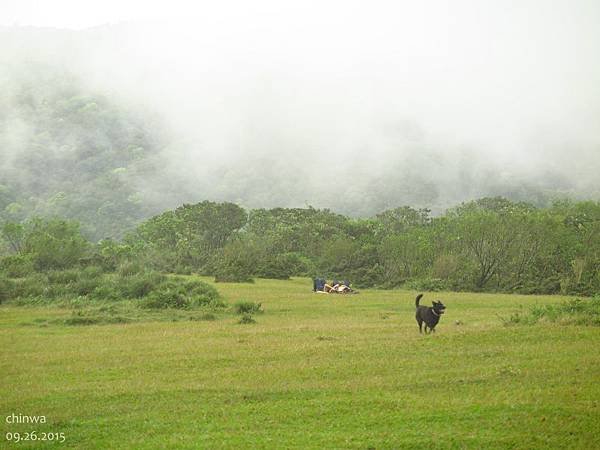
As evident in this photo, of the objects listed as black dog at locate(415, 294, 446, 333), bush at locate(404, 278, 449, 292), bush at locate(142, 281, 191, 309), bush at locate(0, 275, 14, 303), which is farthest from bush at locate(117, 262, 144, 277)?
black dog at locate(415, 294, 446, 333)

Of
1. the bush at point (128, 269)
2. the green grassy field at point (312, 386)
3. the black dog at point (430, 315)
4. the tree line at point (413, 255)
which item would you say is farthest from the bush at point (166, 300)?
the black dog at point (430, 315)

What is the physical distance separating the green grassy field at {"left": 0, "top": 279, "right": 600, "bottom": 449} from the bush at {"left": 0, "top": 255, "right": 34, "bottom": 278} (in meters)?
22.5

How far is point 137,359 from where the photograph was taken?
19484mm

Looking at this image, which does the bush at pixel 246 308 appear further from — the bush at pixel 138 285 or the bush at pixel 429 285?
the bush at pixel 429 285

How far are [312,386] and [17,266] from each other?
38.4m

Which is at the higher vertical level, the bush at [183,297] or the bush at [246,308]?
the bush at [183,297]

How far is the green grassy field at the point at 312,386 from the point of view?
1123cm

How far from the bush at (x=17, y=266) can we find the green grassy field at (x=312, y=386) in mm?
22493

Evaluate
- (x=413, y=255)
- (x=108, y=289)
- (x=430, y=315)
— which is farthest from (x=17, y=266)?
(x=413, y=255)

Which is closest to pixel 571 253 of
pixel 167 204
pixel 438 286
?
pixel 438 286

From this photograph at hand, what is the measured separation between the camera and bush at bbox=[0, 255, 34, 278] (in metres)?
45.9

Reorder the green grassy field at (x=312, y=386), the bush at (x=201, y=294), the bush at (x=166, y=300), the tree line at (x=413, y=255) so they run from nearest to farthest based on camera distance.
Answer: the green grassy field at (x=312, y=386) < the bush at (x=166, y=300) < the bush at (x=201, y=294) < the tree line at (x=413, y=255)

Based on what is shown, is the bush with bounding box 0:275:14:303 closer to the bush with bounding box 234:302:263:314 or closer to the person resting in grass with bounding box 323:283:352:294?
the bush with bounding box 234:302:263:314

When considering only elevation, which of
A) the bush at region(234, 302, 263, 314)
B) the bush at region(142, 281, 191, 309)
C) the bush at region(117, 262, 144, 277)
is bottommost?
the bush at region(234, 302, 263, 314)
